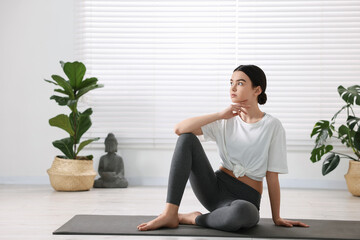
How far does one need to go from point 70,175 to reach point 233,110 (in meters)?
2.01

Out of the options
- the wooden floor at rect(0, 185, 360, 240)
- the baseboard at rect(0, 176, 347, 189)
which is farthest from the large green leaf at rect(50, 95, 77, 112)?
the baseboard at rect(0, 176, 347, 189)

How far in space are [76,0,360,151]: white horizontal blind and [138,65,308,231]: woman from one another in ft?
6.36

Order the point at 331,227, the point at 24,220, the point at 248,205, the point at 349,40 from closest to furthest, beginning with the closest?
the point at 248,205
the point at 331,227
the point at 24,220
the point at 349,40

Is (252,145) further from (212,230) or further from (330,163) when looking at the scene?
(330,163)

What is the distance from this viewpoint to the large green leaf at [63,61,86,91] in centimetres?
389

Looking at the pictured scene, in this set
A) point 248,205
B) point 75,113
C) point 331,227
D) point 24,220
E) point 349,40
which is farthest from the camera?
point 349,40

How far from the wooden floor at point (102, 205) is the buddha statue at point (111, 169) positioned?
0.14 meters

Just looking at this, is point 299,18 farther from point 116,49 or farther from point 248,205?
point 248,205

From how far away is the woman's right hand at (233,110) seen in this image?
2.36 m

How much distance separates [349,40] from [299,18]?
49 cm

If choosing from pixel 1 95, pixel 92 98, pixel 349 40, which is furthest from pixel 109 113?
pixel 349 40

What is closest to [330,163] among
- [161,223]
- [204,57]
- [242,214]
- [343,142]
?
[343,142]

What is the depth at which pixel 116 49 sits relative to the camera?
443 cm

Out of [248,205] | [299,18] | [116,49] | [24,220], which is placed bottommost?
[24,220]
